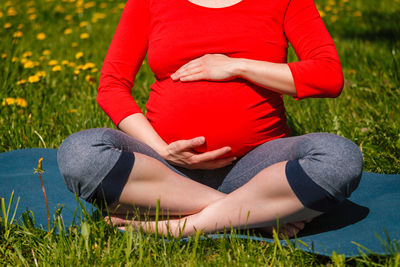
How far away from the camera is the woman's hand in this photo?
5.26ft

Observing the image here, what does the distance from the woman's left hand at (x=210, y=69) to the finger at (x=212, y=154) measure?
0.24 metres

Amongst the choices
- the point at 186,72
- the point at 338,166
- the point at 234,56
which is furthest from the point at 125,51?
the point at 338,166

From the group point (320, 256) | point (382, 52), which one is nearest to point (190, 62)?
point (320, 256)

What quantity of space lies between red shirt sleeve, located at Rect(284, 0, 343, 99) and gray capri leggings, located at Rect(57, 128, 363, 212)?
0.58 feet

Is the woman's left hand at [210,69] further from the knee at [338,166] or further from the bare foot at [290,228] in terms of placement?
the bare foot at [290,228]

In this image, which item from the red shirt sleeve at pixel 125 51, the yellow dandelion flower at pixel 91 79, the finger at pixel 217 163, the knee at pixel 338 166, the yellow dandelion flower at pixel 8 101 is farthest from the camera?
the yellow dandelion flower at pixel 91 79

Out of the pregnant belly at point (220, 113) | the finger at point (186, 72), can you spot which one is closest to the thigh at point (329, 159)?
the pregnant belly at point (220, 113)

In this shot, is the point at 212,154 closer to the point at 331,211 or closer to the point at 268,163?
the point at 268,163

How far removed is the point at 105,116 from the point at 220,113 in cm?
116

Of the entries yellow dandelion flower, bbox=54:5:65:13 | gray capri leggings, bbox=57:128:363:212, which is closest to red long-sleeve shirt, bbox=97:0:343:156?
gray capri leggings, bbox=57:128:363:212

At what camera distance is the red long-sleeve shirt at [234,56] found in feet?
5.29

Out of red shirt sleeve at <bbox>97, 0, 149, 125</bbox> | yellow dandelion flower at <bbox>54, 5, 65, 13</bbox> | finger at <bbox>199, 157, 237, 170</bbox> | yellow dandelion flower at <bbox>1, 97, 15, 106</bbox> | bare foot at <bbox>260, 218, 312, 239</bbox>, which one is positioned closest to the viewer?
bare foot at <bbox>260, 218, 312, 239</bbox>

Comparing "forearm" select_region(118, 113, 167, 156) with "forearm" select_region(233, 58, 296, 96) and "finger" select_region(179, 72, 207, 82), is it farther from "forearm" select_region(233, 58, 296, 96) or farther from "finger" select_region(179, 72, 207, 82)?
"forearm" select_region(233, 58, 296, 96)

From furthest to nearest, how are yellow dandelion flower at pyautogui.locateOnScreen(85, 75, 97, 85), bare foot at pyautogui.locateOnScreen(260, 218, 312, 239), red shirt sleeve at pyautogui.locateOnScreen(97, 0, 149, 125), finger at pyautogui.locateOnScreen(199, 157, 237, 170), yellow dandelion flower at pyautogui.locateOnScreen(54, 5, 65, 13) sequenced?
yellow dandelion flower at pyautogui.locateOnScreen(54, 5, 65, 13)
yellow dandelion flower at pyautogui.locateOnScreen(85, 75, 97, 85)
red shirt sleeve at pyautogui.locateOnScreen(97, 0, 149, 125)
finger at pyautogui.locateOnScreen(199, 157, 237, 170)
bare foot at pyautogui.locateOnScreen(260, 218, 312, 239)
